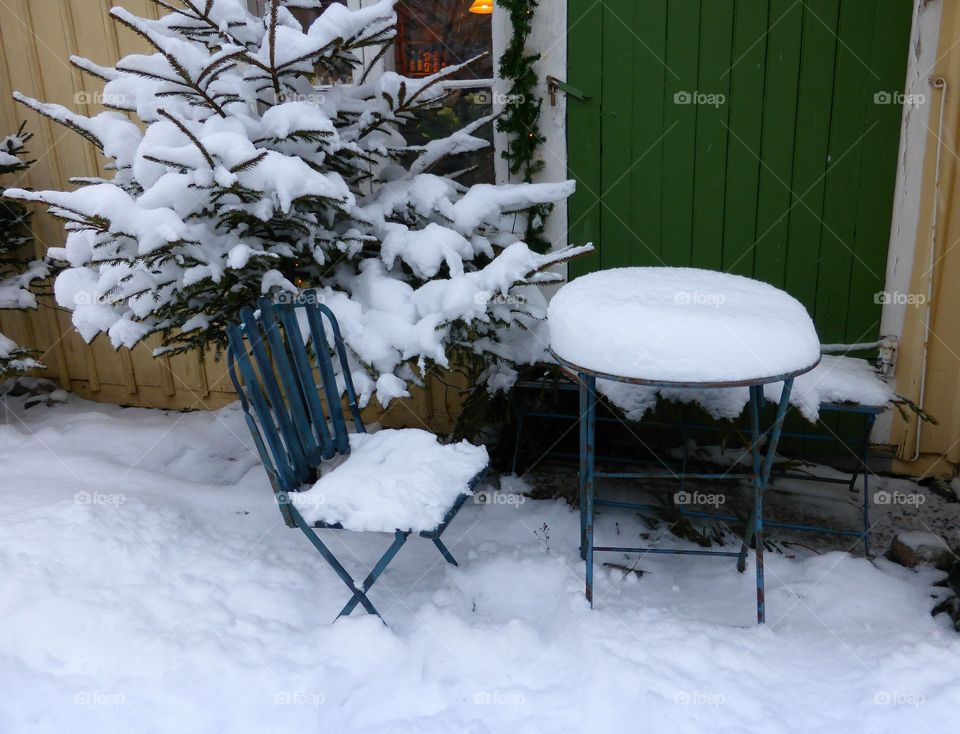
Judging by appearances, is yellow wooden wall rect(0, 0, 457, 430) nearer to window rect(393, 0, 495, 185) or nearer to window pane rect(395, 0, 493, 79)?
window rect(393, 0, 495, 185)

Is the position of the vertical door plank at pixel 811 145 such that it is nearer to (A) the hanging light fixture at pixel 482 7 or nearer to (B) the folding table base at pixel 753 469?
(B) the folding table base at pixel 753 469

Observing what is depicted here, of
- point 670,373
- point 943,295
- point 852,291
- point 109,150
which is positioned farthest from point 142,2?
point 943,295

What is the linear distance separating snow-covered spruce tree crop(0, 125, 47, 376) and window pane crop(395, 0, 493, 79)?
2.48m

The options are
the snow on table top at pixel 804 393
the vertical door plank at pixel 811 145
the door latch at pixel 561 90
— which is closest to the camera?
the snow on table top at pixel 804 393

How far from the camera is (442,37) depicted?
3.87m

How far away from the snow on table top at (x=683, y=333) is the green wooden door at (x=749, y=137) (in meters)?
1.13

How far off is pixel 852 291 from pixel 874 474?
945 mm

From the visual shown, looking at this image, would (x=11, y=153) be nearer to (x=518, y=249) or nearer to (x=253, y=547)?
(x=253, y=547)

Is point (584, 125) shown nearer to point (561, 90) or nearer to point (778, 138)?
point (561, 90)

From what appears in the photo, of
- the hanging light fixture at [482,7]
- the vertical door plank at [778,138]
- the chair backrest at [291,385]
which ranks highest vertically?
the hanging light fixture at [482,7]

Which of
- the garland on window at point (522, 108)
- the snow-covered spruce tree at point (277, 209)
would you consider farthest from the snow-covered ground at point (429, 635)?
the garland on window at point (522, 108)

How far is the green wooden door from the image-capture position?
3.35 metres

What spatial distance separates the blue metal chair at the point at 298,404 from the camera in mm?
2518

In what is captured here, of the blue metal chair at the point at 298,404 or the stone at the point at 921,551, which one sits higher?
the blue metal chair at the point at 298,404
